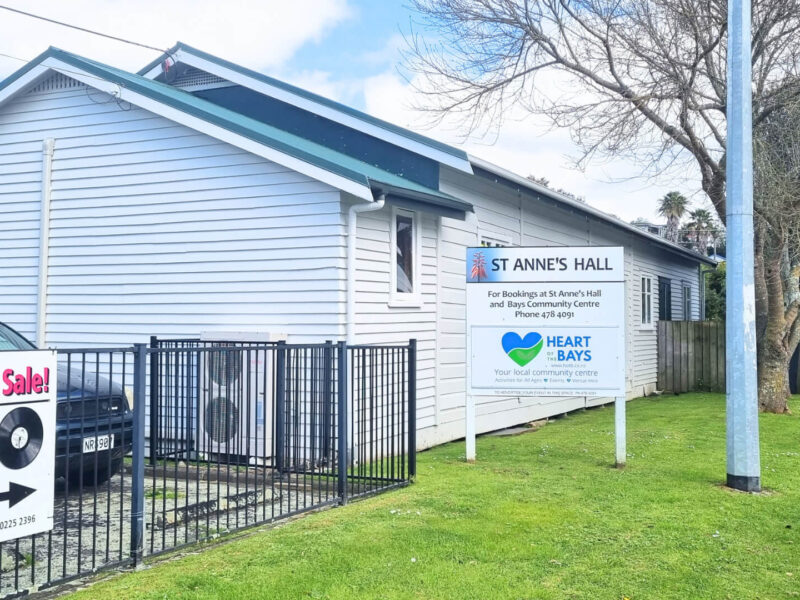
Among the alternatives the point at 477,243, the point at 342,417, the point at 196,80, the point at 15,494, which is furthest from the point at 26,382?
the point at 196,80

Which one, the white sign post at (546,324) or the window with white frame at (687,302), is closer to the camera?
the white sign post at (546,324)

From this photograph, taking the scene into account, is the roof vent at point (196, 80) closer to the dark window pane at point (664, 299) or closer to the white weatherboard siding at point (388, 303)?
the white weatherboard siding at point (388, 303)

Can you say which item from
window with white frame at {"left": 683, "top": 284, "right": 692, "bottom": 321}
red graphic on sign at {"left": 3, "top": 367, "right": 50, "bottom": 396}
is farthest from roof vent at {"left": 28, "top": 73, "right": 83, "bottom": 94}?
window with white frame at {"left": 683, "top": 284, "right": 692, "bottom": 321}

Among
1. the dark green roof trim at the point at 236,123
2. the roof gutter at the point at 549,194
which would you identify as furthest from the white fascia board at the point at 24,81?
the roof gutter at the point at 549,194

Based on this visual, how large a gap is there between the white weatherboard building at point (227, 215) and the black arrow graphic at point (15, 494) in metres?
5.24

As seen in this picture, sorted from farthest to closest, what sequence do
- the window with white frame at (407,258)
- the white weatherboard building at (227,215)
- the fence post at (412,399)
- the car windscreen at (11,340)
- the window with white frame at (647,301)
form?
the window with white frame at (647,301) → the window with white frame at (407,258) → the white weatherboard building at (227,215) → the fence post at (412,399) → the car windscreen at (11,340)

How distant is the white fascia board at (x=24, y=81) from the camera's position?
1132 centimetres

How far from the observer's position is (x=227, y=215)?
1031cm

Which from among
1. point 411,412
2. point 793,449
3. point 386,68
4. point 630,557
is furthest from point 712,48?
point 630,557

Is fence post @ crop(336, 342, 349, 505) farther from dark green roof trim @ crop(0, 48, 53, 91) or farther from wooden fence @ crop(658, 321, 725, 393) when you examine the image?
wooden fence @ crop(658, 321, 725, 393)

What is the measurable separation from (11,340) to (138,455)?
130 inches

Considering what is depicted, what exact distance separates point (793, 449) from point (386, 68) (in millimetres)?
10152

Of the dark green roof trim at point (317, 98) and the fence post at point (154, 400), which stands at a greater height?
the dark green roof trim at point (317, 98)

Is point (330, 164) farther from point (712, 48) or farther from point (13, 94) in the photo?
point (712, 48)
